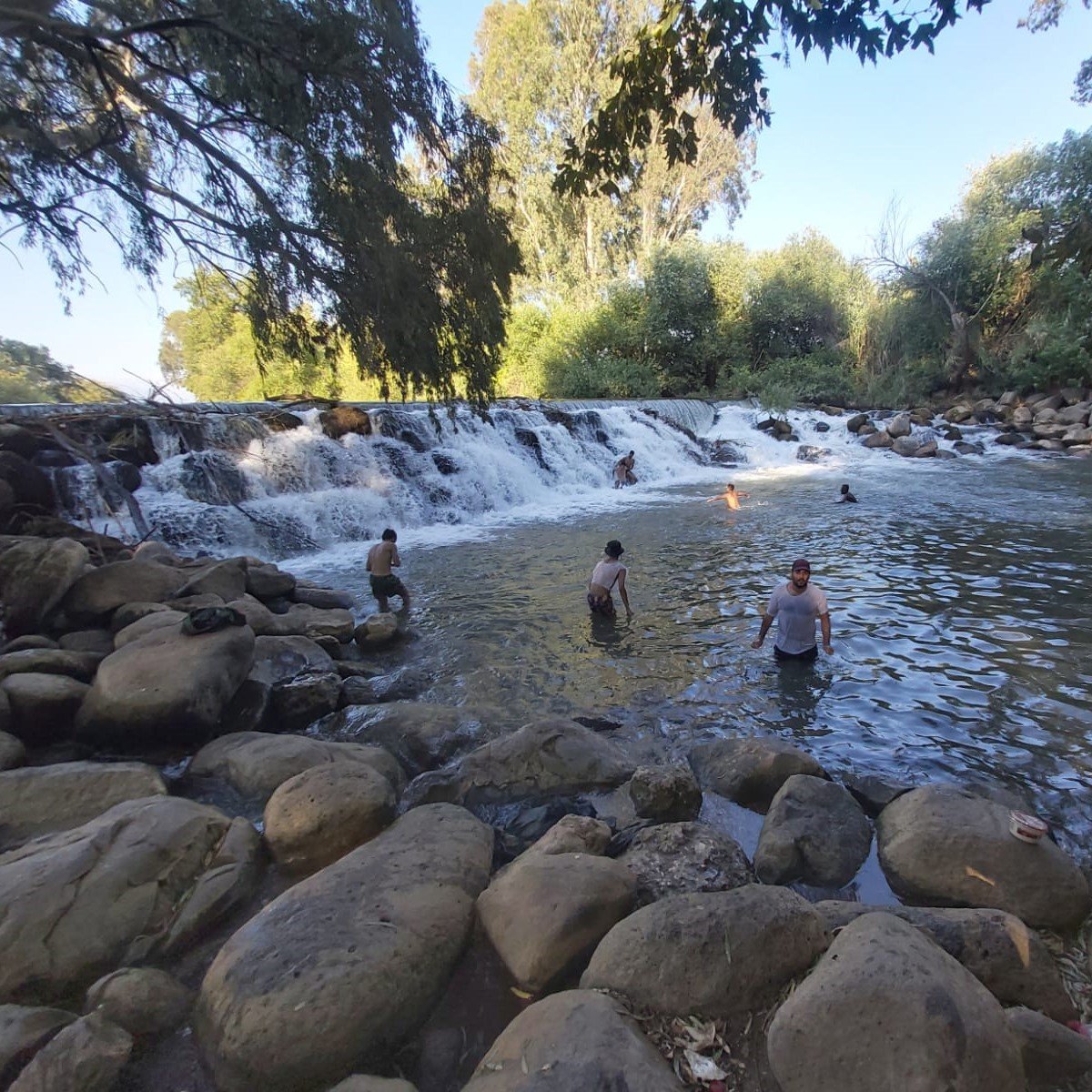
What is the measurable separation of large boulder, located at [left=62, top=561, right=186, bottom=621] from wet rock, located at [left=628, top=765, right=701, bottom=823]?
4441 millimetres

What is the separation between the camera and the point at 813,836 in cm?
284

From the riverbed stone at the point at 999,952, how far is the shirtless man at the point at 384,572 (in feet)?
18.5

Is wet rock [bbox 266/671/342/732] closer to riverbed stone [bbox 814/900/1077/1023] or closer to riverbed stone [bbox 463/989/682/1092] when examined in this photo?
riverbed stone [bbox 463/989/682/1092]

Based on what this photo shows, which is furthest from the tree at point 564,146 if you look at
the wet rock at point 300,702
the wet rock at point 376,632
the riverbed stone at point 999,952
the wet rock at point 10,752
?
the riverbed stone at point 999,952

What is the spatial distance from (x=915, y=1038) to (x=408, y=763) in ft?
9.74

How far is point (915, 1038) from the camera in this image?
1.57m

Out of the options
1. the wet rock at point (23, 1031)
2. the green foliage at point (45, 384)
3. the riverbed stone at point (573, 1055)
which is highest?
the green foliage at point (45, 384)

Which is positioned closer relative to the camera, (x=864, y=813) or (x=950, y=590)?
(x=864, y=813)

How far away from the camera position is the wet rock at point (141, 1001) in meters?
1.88

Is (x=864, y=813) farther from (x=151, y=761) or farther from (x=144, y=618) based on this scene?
(x=144, y=618)

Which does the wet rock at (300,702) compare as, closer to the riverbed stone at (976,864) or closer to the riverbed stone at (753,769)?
the riverbed stone at (753,769)

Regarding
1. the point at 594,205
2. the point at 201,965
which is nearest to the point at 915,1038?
the point at 201,965

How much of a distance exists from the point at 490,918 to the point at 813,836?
1.56 m

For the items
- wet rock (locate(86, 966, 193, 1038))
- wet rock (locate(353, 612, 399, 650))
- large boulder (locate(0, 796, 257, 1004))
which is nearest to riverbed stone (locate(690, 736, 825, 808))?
large boulder (locate(0, 796, 257, 1004))
